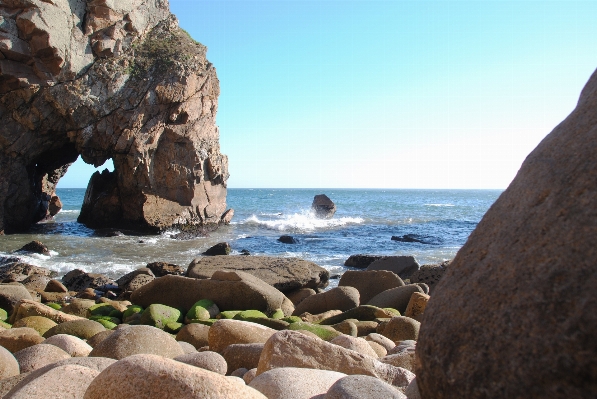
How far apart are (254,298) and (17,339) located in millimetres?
3741

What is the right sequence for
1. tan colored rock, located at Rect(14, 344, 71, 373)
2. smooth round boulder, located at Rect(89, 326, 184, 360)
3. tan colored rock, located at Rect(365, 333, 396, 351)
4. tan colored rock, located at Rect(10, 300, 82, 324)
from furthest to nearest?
tan colored rock, located at Rect(10, 300, 82, 324) < tan colored rock, located at Rect(365, 333, 396, 351) < smooth round boulder, located at Rect(89, 326, 184, 360) < tan colored rock, located at Rect(14, 344, 71, 373)

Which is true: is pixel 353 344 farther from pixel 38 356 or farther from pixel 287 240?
pixel 287 240

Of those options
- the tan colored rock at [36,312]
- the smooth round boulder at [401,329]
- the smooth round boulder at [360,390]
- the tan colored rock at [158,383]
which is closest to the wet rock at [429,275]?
the smooth round boulder at [401,329]

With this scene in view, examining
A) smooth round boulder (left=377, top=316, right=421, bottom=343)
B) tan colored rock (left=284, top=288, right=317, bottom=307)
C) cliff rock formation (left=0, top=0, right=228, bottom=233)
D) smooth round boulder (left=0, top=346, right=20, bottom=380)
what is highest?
cliff rock formation (left=0, top=0, right=228, bottom=233)

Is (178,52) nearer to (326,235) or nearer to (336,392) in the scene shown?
(326,235)

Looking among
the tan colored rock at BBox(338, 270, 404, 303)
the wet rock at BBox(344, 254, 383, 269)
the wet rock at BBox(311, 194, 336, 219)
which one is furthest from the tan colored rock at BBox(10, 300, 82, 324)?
the wet rock at BBox(311, 194, 336, 219)

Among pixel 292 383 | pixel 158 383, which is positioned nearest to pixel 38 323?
pixel 292 383

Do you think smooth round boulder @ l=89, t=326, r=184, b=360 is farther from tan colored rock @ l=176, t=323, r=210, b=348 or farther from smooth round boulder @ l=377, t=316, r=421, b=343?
smooth round boulder @ l=377, t=316, r=421, b=343

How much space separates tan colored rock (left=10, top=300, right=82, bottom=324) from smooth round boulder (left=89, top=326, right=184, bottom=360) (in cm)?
311

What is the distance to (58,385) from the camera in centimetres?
265

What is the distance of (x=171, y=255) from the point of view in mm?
16969

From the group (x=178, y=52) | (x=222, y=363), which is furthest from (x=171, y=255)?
(x=222, y=363)

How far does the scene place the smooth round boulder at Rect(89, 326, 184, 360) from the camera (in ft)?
13.1

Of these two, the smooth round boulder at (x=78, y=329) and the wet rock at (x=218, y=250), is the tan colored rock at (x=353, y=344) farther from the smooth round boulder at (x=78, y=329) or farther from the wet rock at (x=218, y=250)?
the wet rock at (x=218, y=250)
